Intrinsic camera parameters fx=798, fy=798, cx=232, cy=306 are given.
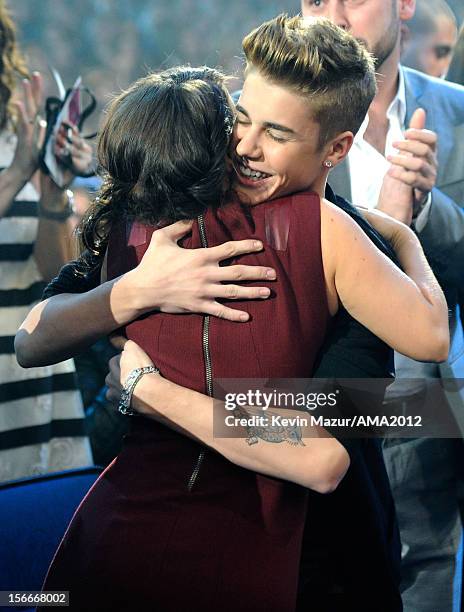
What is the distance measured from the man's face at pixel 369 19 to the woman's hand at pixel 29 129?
3.65ft

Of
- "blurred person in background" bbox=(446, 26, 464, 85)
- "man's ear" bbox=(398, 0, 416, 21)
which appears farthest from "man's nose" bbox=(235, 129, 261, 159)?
"blurred person in background" bbox=(446, 26, 464, 85)

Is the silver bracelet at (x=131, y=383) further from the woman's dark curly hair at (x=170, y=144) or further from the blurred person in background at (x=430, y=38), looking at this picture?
the blurred person in background at (x=430, y=38)

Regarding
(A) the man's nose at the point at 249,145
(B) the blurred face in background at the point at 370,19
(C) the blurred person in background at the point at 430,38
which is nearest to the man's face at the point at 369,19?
(B) the blurred face in background at the point at 370,19

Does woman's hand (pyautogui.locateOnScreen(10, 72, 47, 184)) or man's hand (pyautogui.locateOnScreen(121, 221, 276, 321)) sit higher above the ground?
woman's hand (pyautogui.locateOnScreen(10, 72, 47, 184))

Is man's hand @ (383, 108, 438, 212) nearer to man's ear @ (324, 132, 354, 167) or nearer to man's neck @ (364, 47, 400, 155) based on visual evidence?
man's neck @ (364, 47, 400, 155)

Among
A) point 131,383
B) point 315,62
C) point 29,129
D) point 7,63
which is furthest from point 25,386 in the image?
point 315,62

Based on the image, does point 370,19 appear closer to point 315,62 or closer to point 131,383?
point 315,62

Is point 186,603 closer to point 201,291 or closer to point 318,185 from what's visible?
point 201,291

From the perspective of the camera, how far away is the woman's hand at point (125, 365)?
1.47 metres

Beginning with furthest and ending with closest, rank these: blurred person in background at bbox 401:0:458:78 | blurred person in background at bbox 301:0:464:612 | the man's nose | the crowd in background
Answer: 1. the crowd in background
2. blurred person in background at bbox 401:0:458:78
3. blurred person in background at bbox 301:0:464:612
4. the man's nose

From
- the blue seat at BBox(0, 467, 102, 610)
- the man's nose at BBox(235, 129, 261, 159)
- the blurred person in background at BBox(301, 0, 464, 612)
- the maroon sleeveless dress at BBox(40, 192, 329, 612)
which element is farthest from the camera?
the blurred person in background at BBox(301, 0, 464, 612)

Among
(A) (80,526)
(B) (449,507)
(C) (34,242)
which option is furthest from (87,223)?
(B) (449,507)

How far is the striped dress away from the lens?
118 inches

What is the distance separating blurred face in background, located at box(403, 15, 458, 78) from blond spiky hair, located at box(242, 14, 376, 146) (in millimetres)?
1651
